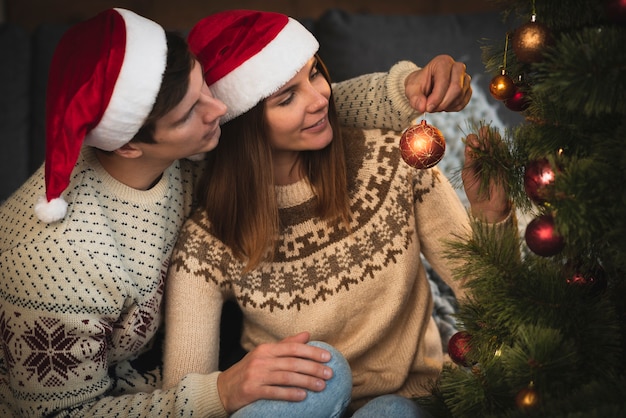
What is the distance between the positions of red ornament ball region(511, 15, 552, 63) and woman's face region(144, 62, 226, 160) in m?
0.54

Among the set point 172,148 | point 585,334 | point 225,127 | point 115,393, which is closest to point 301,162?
point 225,127

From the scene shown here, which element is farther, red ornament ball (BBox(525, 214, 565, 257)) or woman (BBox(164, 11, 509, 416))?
woman (BBox(164, 11, 509, 416))

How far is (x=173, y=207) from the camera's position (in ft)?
4.39

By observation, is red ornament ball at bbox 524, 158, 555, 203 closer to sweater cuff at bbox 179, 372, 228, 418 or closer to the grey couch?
sweater cuff at bbox 179, 372, 228, 418

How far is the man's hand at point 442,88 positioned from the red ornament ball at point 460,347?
1.29 feet

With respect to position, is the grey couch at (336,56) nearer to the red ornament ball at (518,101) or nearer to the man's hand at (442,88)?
the man's hand at (442,88)

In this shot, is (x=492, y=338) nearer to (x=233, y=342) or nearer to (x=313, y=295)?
(x=313, y=295)

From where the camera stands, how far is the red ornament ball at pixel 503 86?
2.93ft

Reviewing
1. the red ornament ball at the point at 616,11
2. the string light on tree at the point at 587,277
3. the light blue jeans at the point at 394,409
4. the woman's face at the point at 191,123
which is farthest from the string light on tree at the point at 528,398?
the woman's face at the point at 191,123

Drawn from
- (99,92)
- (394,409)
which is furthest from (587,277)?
(99,92)

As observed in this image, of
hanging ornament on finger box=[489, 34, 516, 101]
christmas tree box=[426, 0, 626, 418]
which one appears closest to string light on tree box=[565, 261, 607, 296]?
christmas tree box=[426, 0, 626, 418]

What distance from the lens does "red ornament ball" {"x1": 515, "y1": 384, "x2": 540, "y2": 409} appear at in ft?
2.60

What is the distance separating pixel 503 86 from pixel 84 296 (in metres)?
0.75

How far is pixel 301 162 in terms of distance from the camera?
1405 mm
